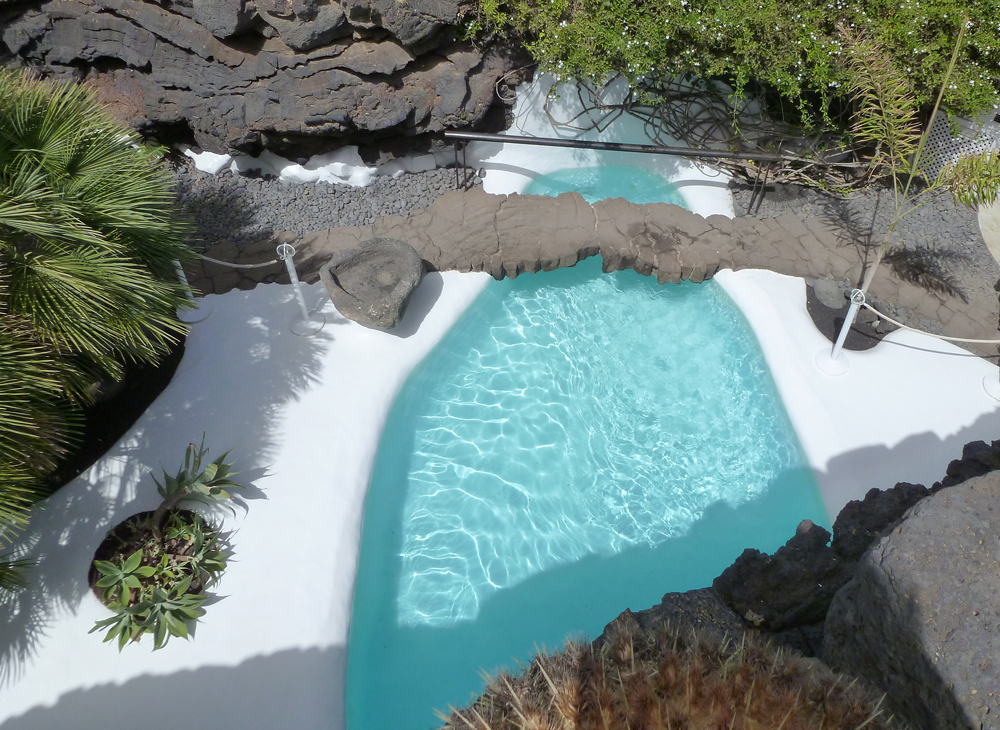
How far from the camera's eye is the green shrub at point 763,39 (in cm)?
599

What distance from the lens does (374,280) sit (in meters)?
5.86

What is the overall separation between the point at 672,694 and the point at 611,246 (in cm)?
464

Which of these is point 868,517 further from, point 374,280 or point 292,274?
point 292,274

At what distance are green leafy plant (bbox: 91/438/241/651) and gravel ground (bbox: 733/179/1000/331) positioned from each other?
240 inches

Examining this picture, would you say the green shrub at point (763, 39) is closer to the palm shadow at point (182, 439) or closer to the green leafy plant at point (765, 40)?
the green leafy plant at point (765, 40)

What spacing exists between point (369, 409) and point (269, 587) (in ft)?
5.20

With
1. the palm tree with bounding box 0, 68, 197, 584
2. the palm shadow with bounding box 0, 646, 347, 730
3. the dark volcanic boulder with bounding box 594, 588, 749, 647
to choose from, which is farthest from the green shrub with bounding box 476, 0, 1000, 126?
the palm shadow with bounding box 0, 646, 347, 730

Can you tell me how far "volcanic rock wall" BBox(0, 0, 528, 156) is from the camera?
662 cm

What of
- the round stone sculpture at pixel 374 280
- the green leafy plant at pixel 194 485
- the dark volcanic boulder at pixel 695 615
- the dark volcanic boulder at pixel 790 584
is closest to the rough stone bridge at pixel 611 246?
the round stone sculpture at pixel 374 280

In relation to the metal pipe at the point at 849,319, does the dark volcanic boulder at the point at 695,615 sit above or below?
below

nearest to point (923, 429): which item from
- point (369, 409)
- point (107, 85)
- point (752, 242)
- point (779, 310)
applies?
point (779, 310)

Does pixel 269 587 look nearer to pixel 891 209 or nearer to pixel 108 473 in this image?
pixel 108 473

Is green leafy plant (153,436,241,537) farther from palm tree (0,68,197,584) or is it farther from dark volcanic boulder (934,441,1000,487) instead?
dark volcanic boulder (934,441,1000,487)

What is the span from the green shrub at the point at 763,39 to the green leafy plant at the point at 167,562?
17.5 feet
